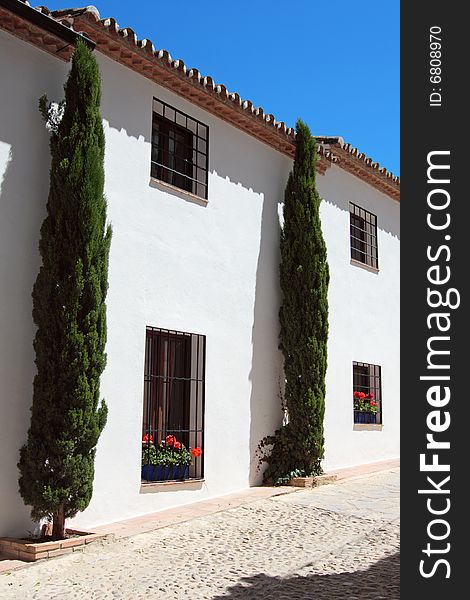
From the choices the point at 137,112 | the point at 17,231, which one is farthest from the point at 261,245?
the point at 17,231

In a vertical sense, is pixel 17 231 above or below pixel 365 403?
above

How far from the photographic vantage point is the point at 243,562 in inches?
268

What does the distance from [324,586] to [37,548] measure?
2582 millimetres

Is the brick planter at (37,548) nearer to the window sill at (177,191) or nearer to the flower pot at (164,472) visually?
the flower pot at (164,472)

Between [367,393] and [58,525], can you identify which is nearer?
[58,525]

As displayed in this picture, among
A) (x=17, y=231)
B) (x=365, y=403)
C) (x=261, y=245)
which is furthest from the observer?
(x=365, y=403)

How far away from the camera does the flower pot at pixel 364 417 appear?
545 inches

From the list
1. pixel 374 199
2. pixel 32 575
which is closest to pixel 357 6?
pixel 32 575

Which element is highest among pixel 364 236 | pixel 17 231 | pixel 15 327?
pixel 364 236

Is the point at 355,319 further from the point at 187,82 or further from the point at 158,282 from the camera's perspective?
the point at 187,82

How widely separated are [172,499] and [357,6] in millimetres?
5866

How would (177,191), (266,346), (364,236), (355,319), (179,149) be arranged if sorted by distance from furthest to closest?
(364,236) < (355,319) < (266,346) < (179,149) < (177,191)

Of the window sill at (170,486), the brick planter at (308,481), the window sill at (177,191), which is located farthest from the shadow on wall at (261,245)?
the window sill at (170,486)

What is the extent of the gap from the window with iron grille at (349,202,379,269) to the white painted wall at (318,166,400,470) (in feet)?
0.43
